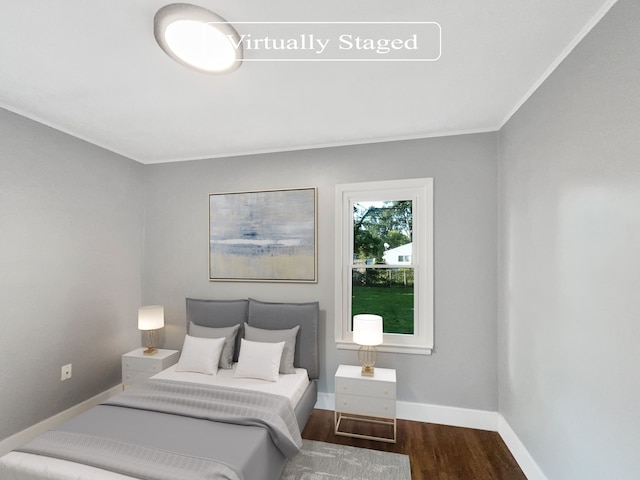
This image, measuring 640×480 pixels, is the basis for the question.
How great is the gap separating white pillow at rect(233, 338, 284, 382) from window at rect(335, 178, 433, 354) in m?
0.66

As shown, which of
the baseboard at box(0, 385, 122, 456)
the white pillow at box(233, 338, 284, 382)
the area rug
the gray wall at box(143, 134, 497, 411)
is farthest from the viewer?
the gray wall at box(143, 134, 497, 411)

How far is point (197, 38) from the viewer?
1.53m

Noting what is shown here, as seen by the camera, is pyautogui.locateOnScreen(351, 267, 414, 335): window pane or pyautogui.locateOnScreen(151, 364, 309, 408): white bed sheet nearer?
pyautogui.locateOnScreen(151, 364, 309, 408): white bed sheet

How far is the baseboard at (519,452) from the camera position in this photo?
6.38 ft

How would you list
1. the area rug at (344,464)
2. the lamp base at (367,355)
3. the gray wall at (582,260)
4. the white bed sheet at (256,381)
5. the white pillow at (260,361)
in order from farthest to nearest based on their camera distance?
the lamp base at (367,355), the white pillow at (260,361), the white bed sheet at (256,381), the area rug at (344,464), the gray wall at (582,260)

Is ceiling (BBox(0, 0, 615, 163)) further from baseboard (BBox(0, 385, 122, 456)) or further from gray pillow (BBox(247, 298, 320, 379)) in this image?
baseboard (BBox(0, 385, 122, 456))

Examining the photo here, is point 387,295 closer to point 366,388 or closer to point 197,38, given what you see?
point 366,388

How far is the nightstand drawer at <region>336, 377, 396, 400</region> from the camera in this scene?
2439 mm

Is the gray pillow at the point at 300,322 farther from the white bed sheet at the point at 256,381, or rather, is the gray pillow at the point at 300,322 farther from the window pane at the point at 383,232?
the window pane at the point at 383,232

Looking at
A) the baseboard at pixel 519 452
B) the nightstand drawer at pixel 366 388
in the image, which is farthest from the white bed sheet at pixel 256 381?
the baseboard at pixel 519 452

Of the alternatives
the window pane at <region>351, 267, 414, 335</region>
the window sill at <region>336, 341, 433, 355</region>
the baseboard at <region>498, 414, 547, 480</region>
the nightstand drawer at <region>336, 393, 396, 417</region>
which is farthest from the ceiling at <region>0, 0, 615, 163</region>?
the baseboard at <region>498, 414, 547, 480</region>

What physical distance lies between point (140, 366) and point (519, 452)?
3.40 meters

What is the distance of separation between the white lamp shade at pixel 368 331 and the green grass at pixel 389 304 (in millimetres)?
348

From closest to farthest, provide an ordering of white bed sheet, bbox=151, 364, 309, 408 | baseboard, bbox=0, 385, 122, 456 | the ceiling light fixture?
the ceiling light fixture → baseboard, bbox=0, 385, 122, 456 → white bed sheet, bbox=151, 364, 309, 408
